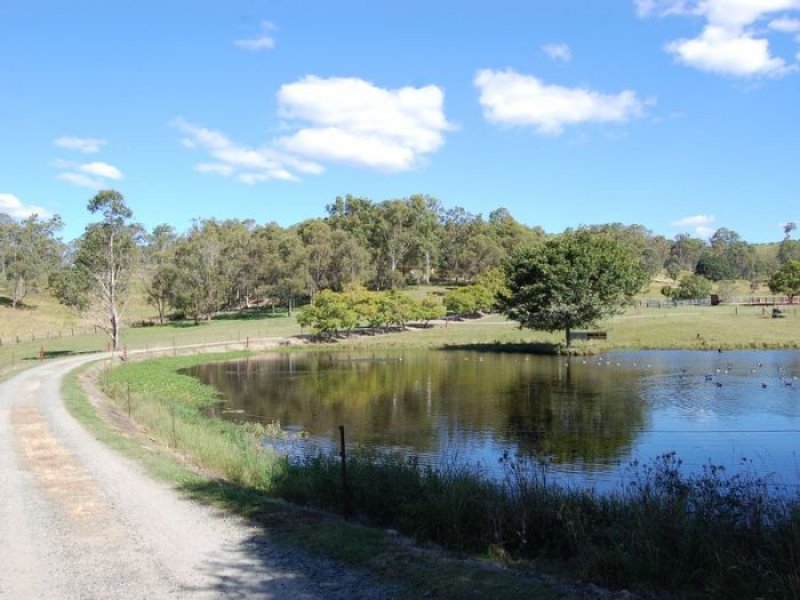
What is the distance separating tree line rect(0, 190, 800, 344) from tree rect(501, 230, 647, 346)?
151cm

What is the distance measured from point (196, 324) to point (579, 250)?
60066mm

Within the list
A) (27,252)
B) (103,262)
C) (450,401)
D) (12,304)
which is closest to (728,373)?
(450,401)

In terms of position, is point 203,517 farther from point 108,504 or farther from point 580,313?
point 580,313

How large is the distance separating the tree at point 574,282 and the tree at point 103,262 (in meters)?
35.1

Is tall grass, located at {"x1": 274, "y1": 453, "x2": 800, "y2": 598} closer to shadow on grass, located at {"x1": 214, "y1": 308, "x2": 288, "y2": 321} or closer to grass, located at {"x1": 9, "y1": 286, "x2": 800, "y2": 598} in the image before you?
grass, located at {"x1": 9, "y1": 286, "x2": 800, "y2": 598}

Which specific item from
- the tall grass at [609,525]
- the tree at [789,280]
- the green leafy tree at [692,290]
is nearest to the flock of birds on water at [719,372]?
the tall grass at [609,525]

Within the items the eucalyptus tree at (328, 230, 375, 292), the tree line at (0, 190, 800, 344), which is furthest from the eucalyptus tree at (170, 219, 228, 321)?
the eucalyptus tree at (328, 230, 375, 292)

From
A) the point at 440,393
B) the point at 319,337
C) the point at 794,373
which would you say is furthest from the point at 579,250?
the point at 319,337

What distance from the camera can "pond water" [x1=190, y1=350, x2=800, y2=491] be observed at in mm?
23422

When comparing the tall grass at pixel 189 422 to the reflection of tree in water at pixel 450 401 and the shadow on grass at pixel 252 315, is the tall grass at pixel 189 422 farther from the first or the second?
the shadow on grass at pixel 252 315

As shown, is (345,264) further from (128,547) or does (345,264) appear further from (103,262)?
(128,547)

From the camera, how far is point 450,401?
118 ft

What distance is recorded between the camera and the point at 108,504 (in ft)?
42.7

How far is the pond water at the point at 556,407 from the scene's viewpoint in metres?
23.4
